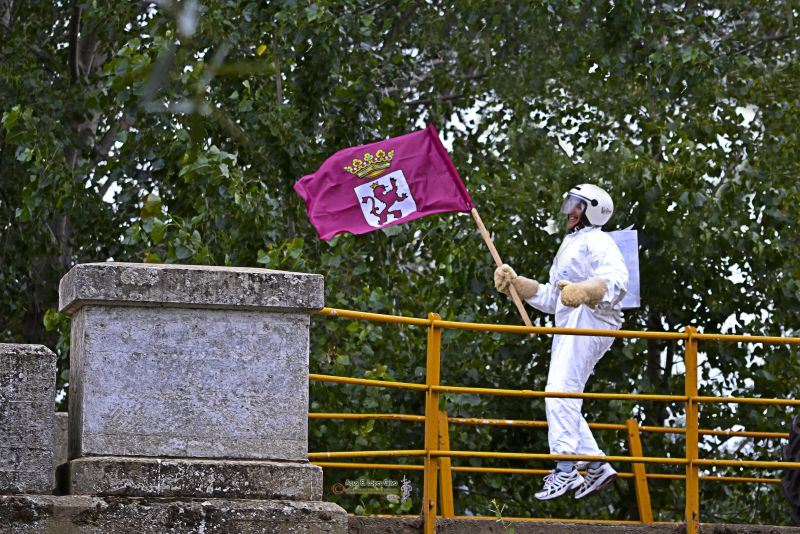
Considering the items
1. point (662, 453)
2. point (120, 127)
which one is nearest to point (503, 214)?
point (662, 453)

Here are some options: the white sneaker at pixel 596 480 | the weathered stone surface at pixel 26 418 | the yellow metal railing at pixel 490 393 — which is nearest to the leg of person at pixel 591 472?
the white sneaker at pixel 596 480

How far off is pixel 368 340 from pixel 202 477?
6.59m

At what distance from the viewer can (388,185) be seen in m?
8.56

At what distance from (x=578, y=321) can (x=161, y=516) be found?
3.53 metres

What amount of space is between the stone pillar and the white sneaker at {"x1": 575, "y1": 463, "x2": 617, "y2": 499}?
8.32 feet

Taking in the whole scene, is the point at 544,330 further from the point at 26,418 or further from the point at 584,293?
the point at 26,418

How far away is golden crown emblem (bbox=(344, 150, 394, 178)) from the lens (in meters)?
8.55

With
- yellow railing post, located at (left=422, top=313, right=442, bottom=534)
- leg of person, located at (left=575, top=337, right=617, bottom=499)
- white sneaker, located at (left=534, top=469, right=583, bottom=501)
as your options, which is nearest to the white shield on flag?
leg of person, located at (left=575, top=337, right=617, bottom=499)

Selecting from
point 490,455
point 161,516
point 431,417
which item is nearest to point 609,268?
point 431,417

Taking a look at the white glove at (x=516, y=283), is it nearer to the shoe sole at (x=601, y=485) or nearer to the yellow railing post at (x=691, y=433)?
the shoe sole at (x=601, y=485)

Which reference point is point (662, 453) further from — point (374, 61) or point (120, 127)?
point (120, 127)

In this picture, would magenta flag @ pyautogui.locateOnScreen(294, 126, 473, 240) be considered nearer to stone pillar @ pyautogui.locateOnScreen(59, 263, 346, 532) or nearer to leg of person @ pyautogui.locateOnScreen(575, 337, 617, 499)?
leg of person @ pyautogui.locateOnScreen(575, 337, 617, 499)

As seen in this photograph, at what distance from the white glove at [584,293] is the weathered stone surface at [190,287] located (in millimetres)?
2802

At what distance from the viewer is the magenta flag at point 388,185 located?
27.7ft
